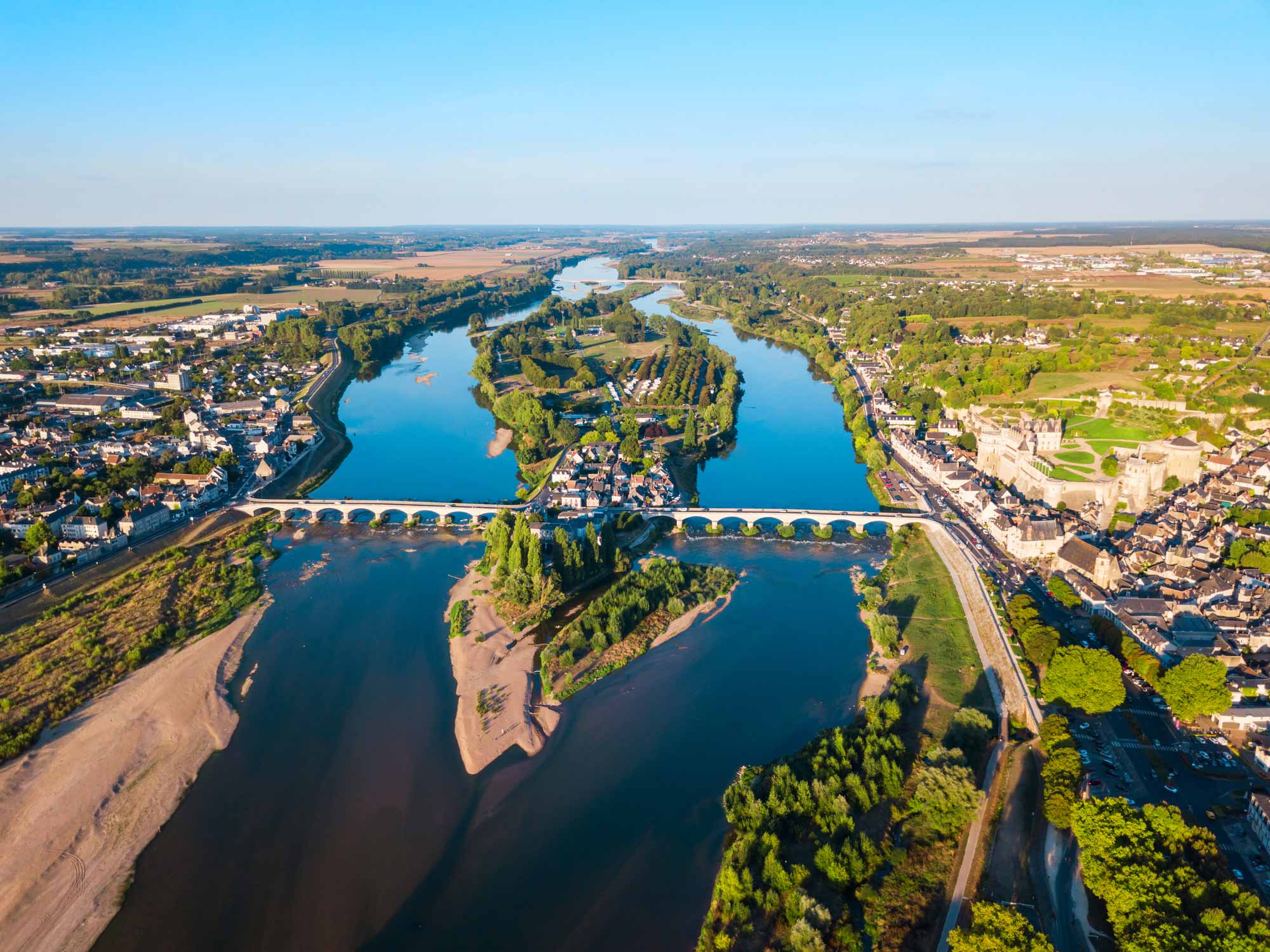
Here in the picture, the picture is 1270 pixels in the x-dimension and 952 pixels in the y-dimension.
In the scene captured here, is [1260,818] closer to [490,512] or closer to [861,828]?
[861,828]

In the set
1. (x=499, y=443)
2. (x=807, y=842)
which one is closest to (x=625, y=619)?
(x=807, y=842)

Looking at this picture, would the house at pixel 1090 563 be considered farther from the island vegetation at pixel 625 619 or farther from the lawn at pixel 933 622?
the island vegetation at pixel 625 619

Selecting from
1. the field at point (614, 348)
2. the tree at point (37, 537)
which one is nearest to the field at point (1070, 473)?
the field at point (614, 348)

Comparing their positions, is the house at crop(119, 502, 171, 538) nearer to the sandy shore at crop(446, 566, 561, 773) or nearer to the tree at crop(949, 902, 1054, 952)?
the sandy shore at crop(446, 566, 561, 773)

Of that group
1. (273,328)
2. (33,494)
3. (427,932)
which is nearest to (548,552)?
(427,932)

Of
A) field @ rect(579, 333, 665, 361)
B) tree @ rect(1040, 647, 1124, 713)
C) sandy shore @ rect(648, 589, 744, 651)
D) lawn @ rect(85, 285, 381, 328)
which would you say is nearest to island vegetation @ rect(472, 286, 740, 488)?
field @ rect(579, 333, 665, 361)

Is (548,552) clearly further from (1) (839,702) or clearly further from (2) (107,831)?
(2) (107,831)
